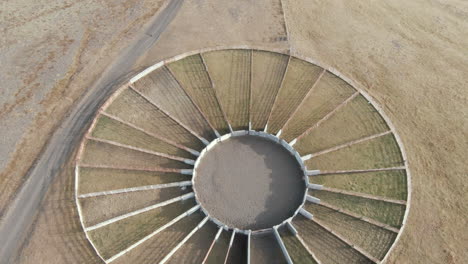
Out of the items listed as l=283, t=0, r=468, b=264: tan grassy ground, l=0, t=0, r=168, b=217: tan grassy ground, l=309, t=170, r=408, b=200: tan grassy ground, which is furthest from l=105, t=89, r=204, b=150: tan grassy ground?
l=283, t=0, r=468, b=264: tan grassy ground

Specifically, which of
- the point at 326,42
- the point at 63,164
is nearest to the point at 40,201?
the point at 63,164

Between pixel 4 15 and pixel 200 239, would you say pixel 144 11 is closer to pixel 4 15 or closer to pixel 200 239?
pixel 4 15

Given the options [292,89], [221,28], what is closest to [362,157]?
[292,89]

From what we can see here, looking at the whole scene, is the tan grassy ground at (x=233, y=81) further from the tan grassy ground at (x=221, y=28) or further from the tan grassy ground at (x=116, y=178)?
the tan grassy ground at (x=116, y=178)

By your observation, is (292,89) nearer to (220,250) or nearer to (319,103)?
(319,103)

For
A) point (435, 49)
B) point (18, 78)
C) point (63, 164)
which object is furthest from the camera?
point (435, 49)

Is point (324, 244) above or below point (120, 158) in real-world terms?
below
